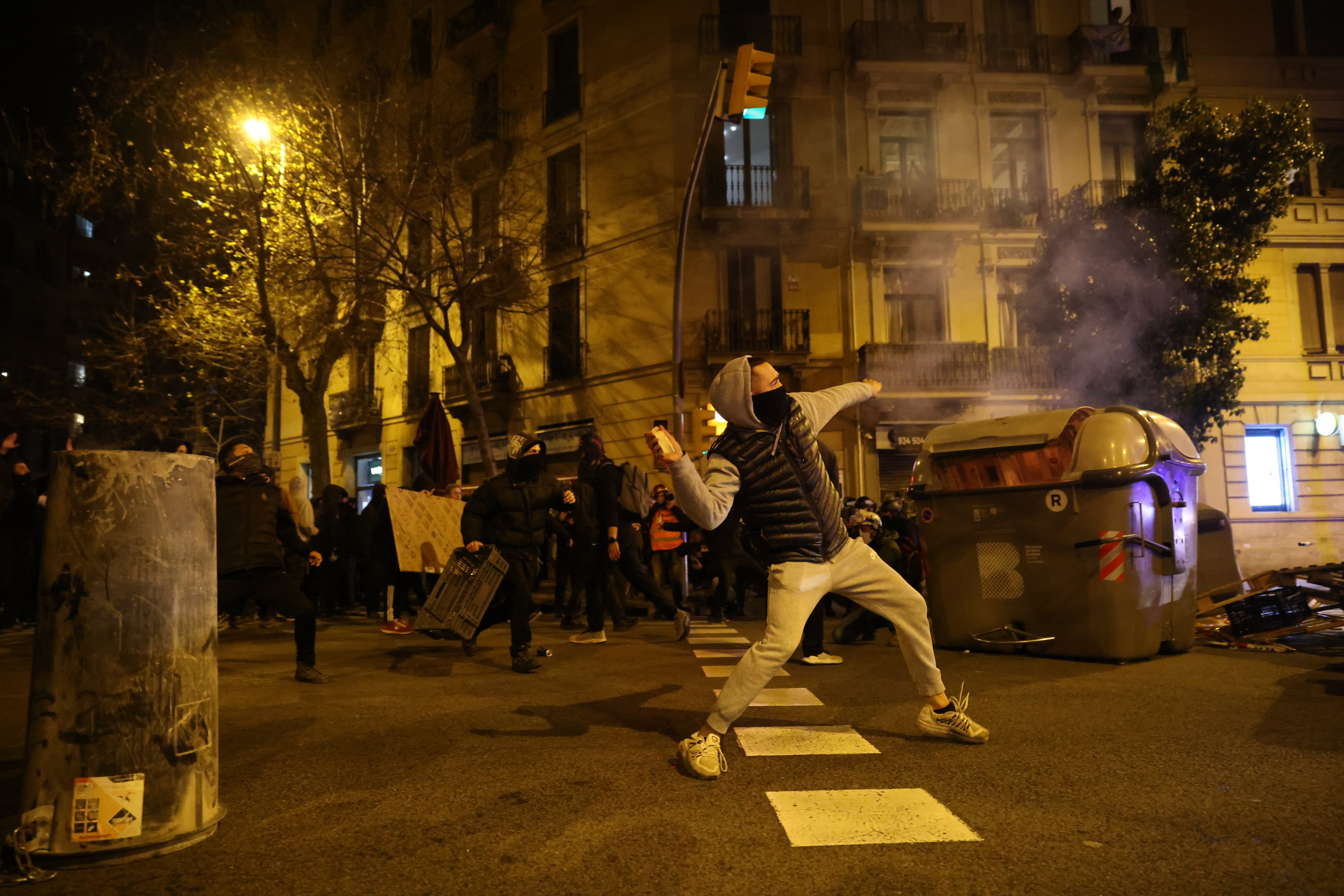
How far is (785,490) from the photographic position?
13.6 feet

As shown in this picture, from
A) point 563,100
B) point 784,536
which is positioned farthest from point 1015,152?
point 784,536

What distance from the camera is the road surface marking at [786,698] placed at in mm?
5469

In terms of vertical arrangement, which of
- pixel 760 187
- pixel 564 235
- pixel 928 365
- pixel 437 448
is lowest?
pixel 437 448

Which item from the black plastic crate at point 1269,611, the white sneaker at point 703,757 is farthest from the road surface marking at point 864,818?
the black plastic crate at point 1269,611

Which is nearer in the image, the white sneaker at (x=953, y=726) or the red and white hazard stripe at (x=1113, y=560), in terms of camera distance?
the white sneaker at (x=953, y=726)

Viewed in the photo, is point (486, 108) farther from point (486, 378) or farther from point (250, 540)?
point (250, 540)

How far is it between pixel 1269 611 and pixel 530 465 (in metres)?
6.06

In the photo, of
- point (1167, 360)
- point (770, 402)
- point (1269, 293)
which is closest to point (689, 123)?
point (1167, 360)

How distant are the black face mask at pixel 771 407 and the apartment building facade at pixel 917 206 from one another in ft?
56.6

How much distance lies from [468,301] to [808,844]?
17758 millimetres

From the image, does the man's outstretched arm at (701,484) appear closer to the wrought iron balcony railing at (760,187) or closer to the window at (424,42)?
the wrought iron balcony railing at (760,187)

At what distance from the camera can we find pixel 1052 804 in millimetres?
3336

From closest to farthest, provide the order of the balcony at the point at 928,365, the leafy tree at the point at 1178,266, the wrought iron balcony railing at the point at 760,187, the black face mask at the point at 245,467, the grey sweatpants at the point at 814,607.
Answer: the grey sweatpants at the point at 814,607 → the black face mask at the point at 245,467 → the leafy tree at the point at 1178,266 → the balcony at the point at 928,365 → the wrought iron balcony railing at the point at 760,187

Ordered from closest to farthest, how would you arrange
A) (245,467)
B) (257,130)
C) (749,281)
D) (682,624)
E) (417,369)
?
1. (245,467)
2. (682,624)
3. (257,130)
4. (749,281)
5. (417,369)
